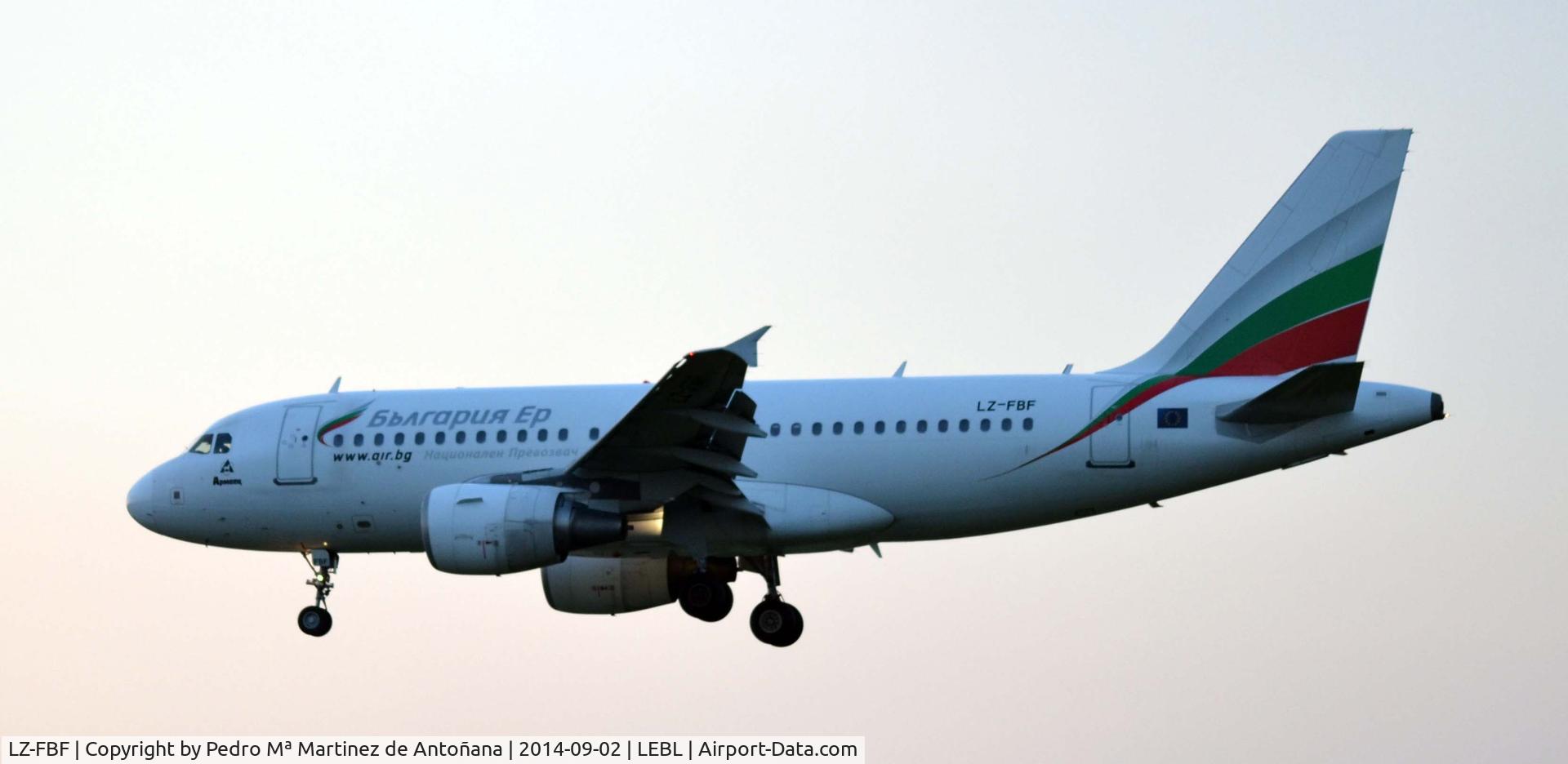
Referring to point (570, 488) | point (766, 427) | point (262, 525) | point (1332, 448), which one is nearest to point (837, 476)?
point (766, 427)

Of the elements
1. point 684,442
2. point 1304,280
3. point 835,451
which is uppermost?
point 1304,280

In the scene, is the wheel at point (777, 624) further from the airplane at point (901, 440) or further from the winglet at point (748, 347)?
the winglet at point (748, 347)

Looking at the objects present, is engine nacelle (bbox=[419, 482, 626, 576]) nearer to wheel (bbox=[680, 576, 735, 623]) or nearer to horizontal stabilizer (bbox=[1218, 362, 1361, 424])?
wheel (bbox=[680, 576, 735, 623])

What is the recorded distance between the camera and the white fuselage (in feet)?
95.0

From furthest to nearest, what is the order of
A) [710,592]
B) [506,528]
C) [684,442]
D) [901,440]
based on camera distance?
[710,592]
[901,440]
[684,442]
[506,528]

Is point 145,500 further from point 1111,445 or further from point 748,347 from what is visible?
point 1111,445

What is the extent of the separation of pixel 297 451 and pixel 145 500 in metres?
2.93

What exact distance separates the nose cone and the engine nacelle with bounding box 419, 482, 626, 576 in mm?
6931

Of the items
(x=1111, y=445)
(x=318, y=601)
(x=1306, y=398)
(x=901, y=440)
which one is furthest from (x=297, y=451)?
(x=1306, y=398)

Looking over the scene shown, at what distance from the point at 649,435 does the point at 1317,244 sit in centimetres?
949

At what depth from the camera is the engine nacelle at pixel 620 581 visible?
33.5m

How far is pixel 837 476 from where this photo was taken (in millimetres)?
30453

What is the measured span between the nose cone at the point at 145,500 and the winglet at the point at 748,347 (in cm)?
1199

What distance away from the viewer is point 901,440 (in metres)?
30.3
